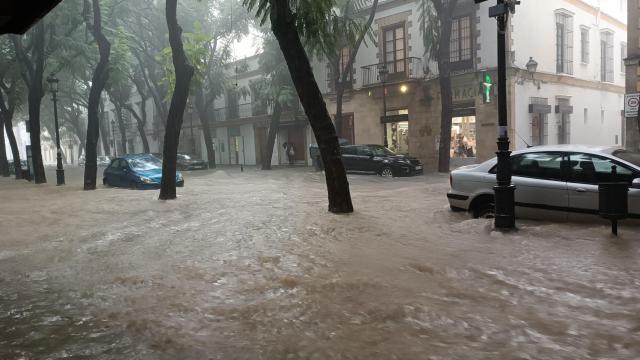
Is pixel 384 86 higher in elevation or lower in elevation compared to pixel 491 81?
higher

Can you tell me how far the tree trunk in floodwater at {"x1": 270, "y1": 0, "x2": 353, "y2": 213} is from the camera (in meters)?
9.61

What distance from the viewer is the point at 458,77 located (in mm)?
23094

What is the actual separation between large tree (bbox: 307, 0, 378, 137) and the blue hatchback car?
23.2 feet

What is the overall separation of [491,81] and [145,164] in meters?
14.1

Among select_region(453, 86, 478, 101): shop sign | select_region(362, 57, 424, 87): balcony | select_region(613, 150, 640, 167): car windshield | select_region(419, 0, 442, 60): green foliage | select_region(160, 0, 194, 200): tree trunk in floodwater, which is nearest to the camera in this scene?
select_region(613, 150, 640, 167): car windshield

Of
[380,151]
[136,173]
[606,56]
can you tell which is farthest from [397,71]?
[136,173]

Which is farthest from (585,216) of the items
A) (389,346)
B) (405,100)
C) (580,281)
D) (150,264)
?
(405,100)

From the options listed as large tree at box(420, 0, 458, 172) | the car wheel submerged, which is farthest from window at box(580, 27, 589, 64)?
the car wheel submerged

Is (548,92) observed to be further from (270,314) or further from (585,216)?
(270,314)

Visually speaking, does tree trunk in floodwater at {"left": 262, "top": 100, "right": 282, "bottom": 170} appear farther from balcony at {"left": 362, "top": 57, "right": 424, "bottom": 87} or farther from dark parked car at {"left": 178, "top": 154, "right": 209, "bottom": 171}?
dark parked car at {"left": 178, "top": 154, "right": 209, "bottom": 171}

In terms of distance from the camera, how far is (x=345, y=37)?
2081 cm

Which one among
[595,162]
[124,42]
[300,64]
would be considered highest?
[124,42]

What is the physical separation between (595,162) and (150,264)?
6474 mm

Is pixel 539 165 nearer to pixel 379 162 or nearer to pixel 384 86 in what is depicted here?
Result: pixel 379 162
